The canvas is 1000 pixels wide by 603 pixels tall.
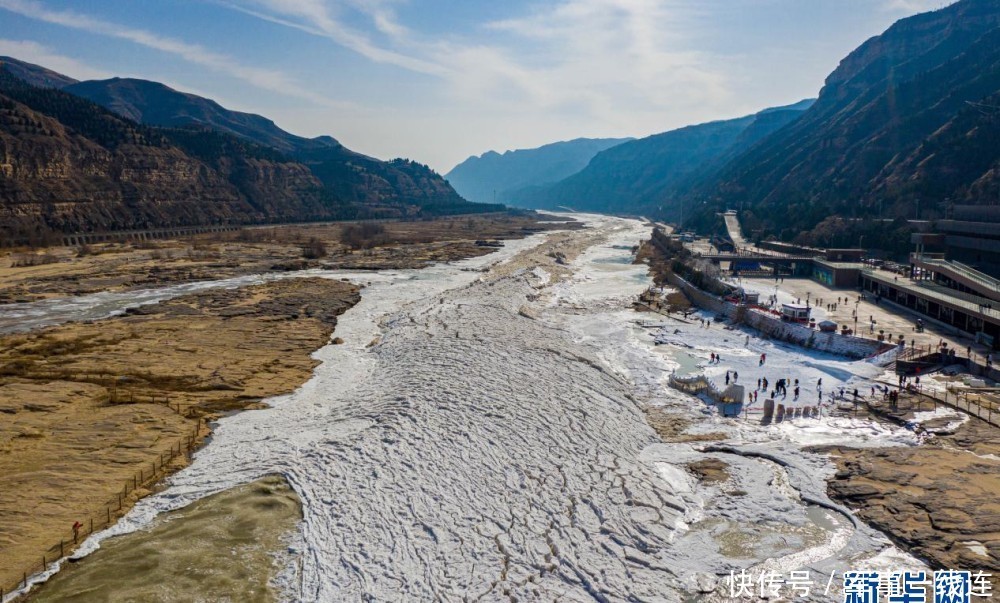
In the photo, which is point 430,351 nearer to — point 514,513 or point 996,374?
point 514,513

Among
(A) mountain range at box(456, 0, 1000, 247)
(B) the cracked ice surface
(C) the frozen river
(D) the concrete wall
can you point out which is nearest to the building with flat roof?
(A) mountain range at box(456, 0, 1000, 247)

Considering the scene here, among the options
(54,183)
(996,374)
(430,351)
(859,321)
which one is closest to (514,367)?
(430,351)

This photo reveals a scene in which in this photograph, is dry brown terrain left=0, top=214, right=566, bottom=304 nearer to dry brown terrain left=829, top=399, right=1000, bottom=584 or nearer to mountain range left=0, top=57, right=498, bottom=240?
mountain range left=0, top=57, right=498, bottom=240

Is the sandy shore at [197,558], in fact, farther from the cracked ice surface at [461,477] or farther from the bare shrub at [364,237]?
the bare shrub at [364,237]

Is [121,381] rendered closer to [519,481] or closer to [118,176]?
[519,481]

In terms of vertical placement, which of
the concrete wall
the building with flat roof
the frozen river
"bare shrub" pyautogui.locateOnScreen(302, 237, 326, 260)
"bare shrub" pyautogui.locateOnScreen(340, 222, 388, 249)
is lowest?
the frozen river

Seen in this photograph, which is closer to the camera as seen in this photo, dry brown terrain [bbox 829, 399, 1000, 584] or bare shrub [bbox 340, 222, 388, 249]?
dry brown terrain [bbox 829, 399, 1000, 584]

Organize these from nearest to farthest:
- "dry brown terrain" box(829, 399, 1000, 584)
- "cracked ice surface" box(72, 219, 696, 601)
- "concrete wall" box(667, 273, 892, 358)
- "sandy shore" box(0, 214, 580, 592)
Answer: "cracked ice surface" box(72, 219, 696, 601) → "dry brown terrain" box(829, 399, 1000, 584) → "sandy shore" box(0, 214, 580, 592) → "concrete wall" box(667, 273, 892, 358)
